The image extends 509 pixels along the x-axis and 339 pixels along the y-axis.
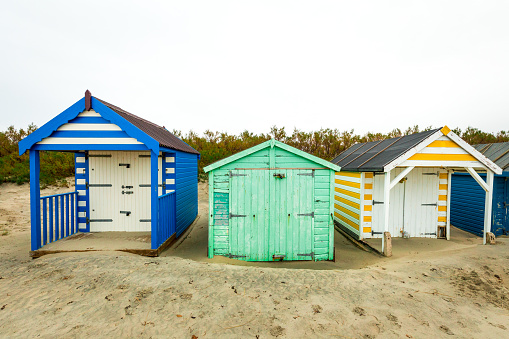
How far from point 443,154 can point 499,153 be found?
449 cm

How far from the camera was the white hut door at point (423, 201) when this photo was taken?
8.16 meters

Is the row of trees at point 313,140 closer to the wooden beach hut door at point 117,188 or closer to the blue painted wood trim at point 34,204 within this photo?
the wooden beach hut door at point 117,188

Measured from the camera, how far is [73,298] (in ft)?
13.5

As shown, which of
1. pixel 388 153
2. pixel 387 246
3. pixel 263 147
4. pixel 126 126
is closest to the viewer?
pixel 126 126

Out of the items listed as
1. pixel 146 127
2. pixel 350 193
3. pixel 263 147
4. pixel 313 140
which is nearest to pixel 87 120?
pixel 146 127

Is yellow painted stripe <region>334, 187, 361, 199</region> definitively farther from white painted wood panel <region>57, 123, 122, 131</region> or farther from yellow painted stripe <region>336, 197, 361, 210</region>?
white painted wood panel <region>57, 123, 122, 131</region>

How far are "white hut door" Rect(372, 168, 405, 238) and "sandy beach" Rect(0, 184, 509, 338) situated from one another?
156 cm

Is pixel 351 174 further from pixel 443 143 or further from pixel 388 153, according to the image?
pixel 443 143

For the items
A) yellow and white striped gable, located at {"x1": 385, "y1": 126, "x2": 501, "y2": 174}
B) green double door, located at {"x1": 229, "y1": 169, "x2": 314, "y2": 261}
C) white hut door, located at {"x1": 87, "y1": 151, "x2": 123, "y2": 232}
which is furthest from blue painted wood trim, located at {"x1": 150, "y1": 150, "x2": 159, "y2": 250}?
yellow and white striped gable, located at {"x1": 385, "y1": 126, "x2": 501, "y2": 174}

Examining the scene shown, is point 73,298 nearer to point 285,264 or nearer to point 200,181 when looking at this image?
point 285,264

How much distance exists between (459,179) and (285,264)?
8.05 m

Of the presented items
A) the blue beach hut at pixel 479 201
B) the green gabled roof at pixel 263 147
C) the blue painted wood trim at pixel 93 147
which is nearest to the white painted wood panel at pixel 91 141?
the blue painted wood trim at pixel 93 147

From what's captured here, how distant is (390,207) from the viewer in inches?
322

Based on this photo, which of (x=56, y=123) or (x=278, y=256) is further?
(x=278, y=256)
